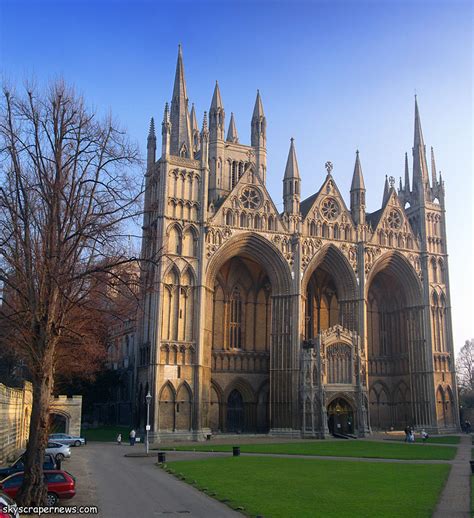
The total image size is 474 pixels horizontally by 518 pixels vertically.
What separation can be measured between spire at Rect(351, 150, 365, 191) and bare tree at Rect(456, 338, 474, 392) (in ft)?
166

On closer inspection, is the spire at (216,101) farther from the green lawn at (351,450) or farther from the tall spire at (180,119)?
the green lawn at (351,450)

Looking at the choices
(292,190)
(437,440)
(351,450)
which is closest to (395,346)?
(437,440)

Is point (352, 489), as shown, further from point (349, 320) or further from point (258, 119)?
point (258, 119)

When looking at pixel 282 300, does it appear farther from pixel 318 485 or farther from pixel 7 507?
pixel 7 507

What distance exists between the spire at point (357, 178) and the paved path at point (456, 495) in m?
35.7

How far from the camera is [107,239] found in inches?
752

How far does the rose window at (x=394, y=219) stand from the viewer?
62.8 m

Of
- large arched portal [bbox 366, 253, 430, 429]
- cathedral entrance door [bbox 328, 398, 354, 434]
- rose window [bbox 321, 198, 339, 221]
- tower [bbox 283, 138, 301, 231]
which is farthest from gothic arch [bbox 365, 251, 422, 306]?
cathedral entrance door [bbox 328, 398, 354, 434]

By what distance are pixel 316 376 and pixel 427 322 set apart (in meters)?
14.9

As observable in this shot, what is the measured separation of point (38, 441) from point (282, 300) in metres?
38.4

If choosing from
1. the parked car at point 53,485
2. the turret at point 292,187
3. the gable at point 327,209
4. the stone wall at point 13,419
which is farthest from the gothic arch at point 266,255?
the parked car at point 53,485

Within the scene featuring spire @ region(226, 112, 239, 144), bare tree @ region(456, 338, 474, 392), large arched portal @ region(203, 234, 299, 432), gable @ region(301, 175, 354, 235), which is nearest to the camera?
large arched portal @ region(203, 234, 299, 432)

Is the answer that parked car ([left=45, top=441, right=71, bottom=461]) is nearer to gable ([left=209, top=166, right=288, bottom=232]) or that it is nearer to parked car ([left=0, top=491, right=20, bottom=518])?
parked car ([left=0, top=491, right=20, bottom=518])

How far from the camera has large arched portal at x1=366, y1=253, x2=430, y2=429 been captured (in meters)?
60.9
